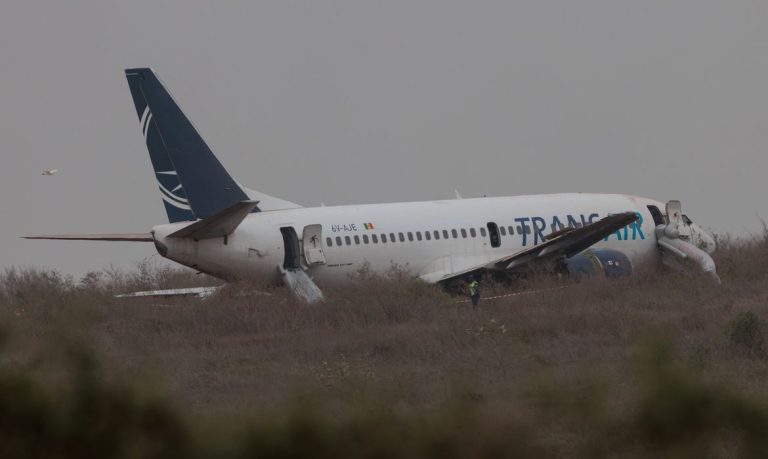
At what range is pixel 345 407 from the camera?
872 centimetres

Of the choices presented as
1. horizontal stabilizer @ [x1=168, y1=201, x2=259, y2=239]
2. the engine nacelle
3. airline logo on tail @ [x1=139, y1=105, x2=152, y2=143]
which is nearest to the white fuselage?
horizontal stabilizer @ [x1=168, y1=201, x2=259, y2=239]

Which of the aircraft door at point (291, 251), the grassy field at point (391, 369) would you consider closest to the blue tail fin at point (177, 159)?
the aircraft door at point (291, 251)

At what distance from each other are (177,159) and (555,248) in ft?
34.1

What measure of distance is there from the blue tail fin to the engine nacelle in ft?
30.8

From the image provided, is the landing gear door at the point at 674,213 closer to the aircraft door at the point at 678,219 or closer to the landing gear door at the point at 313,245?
the aircraft door at the point at 678,219

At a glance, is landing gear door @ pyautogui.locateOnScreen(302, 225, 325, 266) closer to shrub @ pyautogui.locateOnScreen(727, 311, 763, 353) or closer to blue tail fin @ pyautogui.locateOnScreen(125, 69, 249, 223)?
blue tail fin @ pyautogui.locateOnScreen(125, 69, 249, 223)

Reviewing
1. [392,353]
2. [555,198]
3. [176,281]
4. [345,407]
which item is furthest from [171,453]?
[176,281]

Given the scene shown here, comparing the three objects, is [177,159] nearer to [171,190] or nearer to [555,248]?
[171,190]

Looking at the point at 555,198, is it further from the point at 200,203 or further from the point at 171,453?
the point at 171,453

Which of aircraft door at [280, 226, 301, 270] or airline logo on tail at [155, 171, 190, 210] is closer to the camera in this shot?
airline logo on tail at [155, 171, 190, 210]

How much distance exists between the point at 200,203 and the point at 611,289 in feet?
34.1

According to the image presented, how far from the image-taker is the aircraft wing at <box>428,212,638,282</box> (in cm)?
3672

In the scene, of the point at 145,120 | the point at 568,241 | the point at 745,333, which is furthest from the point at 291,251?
the point at 745,333

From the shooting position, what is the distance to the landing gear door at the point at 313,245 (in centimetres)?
3503
